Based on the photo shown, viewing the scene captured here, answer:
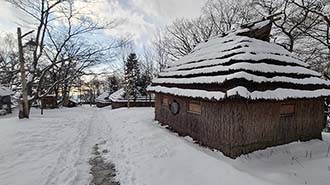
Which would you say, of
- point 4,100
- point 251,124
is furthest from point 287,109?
point 4,100

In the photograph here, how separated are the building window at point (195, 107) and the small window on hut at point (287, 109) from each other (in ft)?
8.46

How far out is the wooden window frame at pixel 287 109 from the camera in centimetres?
793

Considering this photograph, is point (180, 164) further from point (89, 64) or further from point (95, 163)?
point (89, 64)

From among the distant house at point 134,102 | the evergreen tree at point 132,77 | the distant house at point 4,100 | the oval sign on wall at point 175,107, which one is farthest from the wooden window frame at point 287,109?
the distant house at point 4,100

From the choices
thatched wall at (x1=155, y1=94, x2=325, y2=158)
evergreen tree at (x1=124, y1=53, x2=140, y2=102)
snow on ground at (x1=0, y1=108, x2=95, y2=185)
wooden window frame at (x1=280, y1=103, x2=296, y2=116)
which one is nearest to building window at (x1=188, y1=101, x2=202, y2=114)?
thatched wall at (x1=155, y1=94, x2=325, y2=158)

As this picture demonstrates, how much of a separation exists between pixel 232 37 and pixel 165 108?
4.70m

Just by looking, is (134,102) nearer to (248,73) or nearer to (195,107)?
(195,107)

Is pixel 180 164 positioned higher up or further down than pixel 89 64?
further down

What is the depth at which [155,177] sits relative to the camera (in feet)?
20.4

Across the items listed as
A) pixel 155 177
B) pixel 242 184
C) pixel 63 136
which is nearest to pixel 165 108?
pixel 63 136

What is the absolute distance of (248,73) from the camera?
713cm

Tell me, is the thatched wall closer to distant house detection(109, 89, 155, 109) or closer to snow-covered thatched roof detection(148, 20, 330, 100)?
snow-covered thatched roof detection(148, 20, 330, 100)

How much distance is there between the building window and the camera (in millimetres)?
8750

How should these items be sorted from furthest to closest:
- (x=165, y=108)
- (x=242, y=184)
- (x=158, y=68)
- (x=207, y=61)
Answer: (x=158, y=68) < (x=165, y=108) < (x=207, y=61) < (x=242, y=184)
